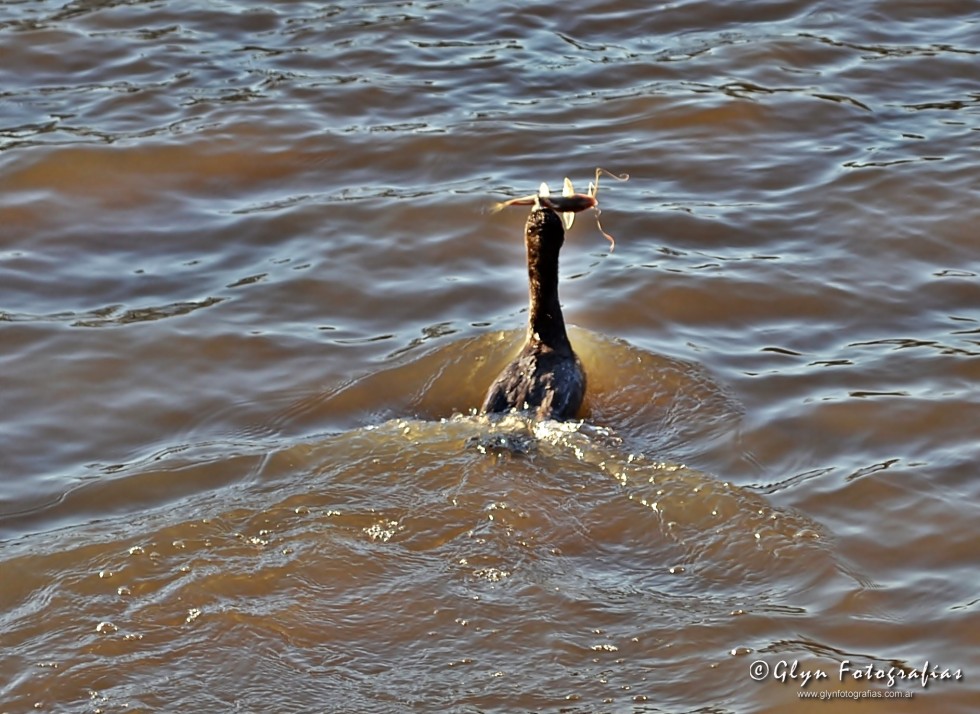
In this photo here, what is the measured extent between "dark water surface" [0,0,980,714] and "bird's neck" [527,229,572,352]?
1.14 feet

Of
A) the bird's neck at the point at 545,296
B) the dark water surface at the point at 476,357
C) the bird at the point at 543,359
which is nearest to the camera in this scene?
the dark water surface at the point at 476,357

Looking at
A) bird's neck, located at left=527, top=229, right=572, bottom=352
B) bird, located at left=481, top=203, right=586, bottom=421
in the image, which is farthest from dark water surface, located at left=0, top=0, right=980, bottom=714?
bird's neck, located at left=527, top=229, right=572, bottom=352

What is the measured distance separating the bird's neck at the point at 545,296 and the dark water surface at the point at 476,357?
35 centimetres

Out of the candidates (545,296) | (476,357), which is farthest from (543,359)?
(476,357)

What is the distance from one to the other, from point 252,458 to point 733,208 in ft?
12.0

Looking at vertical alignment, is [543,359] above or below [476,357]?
above

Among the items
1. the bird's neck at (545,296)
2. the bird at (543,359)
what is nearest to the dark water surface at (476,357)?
the bird at (543,359)

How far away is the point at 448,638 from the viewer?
455 centimetres

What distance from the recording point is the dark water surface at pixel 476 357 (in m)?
4.54

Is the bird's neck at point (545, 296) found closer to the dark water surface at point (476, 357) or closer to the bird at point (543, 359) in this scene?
the bird at point (543, 359)

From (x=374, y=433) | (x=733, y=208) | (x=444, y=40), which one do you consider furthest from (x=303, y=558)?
(x=444, y=40)

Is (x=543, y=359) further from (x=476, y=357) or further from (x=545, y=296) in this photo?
(x=476, y=357)

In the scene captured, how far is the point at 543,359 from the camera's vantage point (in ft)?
20.9

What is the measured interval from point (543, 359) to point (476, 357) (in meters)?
0.60
